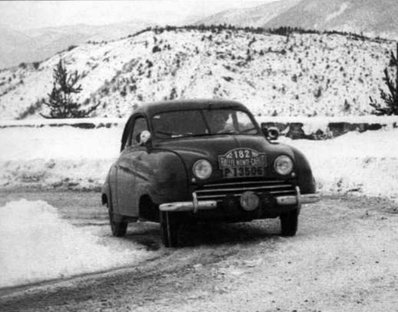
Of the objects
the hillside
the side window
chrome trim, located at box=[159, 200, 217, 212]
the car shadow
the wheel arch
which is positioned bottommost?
the car shadow

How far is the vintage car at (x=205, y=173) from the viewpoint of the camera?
313 inches

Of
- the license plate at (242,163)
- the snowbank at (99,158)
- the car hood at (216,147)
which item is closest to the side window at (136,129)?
the car hood at (216,147)

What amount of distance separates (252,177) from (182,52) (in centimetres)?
3586

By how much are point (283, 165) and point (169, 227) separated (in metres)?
1.43

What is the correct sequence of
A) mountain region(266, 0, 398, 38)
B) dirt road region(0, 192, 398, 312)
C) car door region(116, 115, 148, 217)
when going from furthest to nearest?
mountain region(266, 0, 398, 38)
car door region(116, 115, 148, 217)
dirt road region(0, 192, 398, 312)

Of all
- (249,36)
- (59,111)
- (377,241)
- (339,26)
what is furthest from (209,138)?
(339,26)

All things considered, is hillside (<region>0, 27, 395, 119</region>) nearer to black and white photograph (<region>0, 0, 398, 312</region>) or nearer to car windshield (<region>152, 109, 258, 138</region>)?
black and white photograph (<region>0, 0, 398, 312</region>)

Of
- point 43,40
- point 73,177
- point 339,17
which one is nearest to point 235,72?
point 73,177

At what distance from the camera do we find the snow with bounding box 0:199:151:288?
23.1ft

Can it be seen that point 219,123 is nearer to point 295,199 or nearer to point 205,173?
point 205,173

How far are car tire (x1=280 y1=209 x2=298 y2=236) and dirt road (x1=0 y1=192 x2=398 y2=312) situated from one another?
126 mm

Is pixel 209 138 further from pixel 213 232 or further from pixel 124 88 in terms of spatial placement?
pixel 124 88

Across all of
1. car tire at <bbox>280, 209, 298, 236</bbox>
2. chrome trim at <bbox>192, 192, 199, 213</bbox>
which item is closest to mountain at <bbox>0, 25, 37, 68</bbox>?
car tire at <bbox>280, 209, 298, 236</bbox>

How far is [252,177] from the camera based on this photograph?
26.6ft
